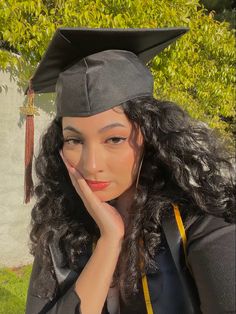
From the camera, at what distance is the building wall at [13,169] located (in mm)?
4195

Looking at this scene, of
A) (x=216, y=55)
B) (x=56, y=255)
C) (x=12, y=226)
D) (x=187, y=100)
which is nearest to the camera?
(x=56, y=255)

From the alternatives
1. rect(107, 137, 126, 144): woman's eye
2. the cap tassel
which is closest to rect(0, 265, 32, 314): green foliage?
the cap tassel

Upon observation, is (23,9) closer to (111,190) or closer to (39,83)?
(39,83)

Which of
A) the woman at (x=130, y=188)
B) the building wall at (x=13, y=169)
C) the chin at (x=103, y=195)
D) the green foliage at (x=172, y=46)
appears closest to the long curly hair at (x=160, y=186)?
the woman at (x=130, y=188)

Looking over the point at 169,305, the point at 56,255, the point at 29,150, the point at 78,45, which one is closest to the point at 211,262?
the point at 169,305

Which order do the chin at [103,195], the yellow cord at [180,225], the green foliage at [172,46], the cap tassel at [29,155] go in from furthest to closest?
the green foliage at [172,46], the cap tassel at [29,155], the chin at [103,195], the yellow cord at [180,225]

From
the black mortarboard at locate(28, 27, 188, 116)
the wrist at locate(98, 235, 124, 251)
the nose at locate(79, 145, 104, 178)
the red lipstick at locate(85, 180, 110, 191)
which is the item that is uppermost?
the black mortarboard at locate(28, 27, 188, 116)

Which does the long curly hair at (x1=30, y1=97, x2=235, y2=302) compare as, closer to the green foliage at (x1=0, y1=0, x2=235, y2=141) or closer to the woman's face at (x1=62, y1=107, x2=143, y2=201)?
the woman's face at (x1=62, y1=107, x2=143, y2=201)

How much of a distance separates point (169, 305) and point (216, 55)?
515cm

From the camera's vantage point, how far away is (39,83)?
6.08 feet

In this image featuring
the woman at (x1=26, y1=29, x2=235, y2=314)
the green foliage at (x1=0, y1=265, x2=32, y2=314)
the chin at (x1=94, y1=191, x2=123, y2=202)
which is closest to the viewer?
the woman at (x1=26, y1=29, x2=235, y2=314)

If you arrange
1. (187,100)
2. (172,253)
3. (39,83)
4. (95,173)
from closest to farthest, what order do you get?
(172,253) → (95,173) → (39,83) → (187,100)

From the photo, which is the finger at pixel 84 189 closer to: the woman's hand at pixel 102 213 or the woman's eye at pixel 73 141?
the woman's hand at pixel 102 213

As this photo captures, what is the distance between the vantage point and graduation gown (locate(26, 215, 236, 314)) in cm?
112
